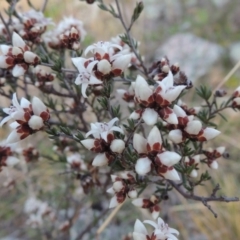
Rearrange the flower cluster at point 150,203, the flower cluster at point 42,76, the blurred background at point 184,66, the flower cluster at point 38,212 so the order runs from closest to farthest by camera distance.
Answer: the flower cluster at point 150,203 < the flower cluster at point 42,76 < the flower cluster at point 38,212 < the blurred background at point 184,66

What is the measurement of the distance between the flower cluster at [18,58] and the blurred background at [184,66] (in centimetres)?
105

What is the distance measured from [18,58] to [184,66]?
3050 millimetres

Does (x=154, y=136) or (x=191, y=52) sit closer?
(x=154, y=136)

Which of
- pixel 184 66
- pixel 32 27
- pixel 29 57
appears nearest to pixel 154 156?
pixel 29 57

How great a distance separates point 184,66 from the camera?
404 cm

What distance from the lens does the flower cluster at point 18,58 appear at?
1.09 meters

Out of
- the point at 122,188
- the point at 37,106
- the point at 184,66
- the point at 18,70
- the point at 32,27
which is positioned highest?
the point at 184,66

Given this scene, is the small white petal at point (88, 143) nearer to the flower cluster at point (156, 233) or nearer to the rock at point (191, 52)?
the flower cluster at point (156, 233)

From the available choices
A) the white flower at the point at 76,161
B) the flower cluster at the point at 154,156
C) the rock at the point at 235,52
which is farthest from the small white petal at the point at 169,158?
the rock at the point at 235,52

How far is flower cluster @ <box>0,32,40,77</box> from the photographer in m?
1.09

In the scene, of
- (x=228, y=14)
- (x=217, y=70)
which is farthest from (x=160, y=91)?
(x=228, y=14)

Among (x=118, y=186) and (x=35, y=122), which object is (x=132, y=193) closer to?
(x=118, y=186)

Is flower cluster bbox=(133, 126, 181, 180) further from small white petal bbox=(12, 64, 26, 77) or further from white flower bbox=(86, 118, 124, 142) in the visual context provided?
small white petal bbox=(12, 64, 26, 77)

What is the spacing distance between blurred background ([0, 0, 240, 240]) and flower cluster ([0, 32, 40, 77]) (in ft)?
3.44
